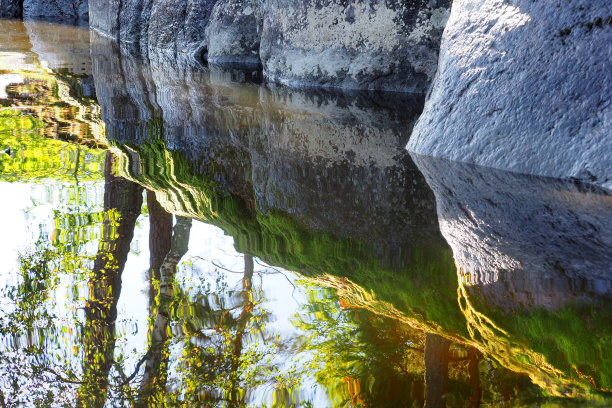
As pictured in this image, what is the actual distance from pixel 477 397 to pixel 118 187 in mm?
Answer: 2259

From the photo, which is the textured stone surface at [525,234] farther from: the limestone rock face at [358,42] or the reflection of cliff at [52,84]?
the limestone rock face at [358,42]

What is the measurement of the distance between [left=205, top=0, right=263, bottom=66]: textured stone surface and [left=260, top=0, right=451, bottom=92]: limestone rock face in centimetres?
151

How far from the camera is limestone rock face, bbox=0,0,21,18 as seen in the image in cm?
1738

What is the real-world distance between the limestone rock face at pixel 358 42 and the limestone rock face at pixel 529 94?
2115 mm

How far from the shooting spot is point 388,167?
3.79 meters

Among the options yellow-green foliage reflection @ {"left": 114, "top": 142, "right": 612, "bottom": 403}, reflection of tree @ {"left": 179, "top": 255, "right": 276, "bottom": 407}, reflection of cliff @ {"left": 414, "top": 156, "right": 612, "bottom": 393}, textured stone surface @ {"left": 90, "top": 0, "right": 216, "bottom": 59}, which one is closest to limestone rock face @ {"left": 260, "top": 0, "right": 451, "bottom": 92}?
textured stone surface @ {"left": 90, "top": 0, "right": 216, "bottom": 59}

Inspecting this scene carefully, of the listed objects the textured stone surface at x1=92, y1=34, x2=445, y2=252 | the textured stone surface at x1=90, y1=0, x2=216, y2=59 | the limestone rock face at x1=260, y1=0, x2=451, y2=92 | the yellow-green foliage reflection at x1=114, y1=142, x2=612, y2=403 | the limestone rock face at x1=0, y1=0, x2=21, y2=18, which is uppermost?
the limestone rock face at x1=0, y1=0, x2=21, y2=18

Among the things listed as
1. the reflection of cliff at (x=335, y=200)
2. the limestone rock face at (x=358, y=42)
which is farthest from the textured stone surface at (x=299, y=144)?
the limestone rock face at (x=358, y=42)

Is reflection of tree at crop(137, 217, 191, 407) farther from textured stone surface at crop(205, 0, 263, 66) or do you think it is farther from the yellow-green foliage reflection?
textured stone surface at crop(205, 0, 263, 66)

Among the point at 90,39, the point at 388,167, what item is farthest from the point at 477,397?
the point at 90,39

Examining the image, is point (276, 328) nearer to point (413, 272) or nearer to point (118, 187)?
point (413, 272)

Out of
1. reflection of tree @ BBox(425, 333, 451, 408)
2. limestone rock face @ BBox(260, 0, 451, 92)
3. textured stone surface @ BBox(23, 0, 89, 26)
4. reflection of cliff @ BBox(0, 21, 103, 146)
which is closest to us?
reflection of tree @ BBox(425, 333, 451, 408)

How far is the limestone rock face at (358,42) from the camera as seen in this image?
6.43 m

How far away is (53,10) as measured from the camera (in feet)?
58.3
